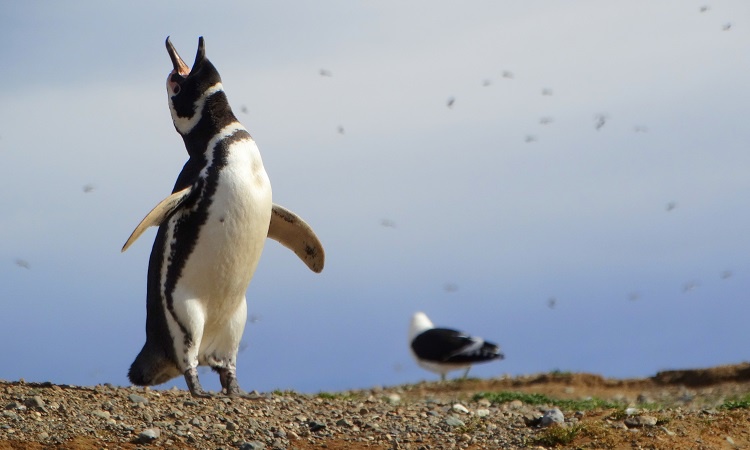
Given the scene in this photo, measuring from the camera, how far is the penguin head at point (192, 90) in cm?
948

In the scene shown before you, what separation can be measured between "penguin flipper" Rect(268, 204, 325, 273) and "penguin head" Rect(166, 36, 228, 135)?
3.99ft

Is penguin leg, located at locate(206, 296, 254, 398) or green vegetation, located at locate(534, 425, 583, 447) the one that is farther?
penguin leg, located at locate(206, 296, 254, 398)

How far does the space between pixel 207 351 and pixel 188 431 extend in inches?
63.6

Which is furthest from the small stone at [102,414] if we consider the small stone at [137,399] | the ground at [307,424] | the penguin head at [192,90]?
the penguin head at [192,90]

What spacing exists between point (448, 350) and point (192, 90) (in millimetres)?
7258

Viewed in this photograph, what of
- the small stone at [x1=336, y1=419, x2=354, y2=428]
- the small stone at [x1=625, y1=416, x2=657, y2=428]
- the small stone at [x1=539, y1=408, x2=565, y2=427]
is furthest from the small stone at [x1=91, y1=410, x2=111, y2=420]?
the small stone at [x1=625, y1=416, x2=657, y2=428]

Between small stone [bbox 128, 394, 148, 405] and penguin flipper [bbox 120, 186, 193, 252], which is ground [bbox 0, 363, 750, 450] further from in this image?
penguin flipper [bbox 120, 186, 193, 252]

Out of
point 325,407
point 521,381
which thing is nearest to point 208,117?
point 325,407

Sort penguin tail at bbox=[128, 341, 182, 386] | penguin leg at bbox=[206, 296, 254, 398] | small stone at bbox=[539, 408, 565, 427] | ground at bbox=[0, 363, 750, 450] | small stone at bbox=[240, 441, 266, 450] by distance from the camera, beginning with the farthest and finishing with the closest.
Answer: penguin leg at bbox=[206, 296, 254, 398] < penguin tail at bbox=[128, 341, 182, 386] < small stone at bbox=[539, 408, 565, 427] < ground at bbox=[0, 363, 750, 450] < small stone at bbox=[240, 441, 266, 450]


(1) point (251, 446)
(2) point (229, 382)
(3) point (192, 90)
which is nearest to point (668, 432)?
(1) point (251, 446)

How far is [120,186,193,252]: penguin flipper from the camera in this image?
28.3 feet

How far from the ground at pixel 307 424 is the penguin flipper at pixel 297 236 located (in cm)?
143

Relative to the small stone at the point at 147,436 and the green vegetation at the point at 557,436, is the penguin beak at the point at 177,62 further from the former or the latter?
the green vegetation at the point at 557,436

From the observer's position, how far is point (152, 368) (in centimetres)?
938
